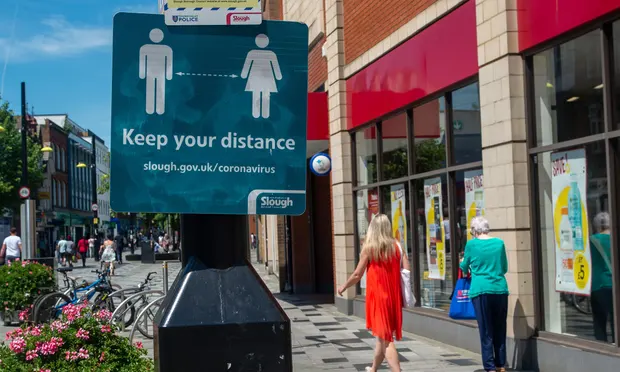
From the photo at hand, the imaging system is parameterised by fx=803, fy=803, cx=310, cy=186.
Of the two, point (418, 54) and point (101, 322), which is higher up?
point (418, 54)

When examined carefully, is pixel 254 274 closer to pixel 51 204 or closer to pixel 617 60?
pixel 617 60

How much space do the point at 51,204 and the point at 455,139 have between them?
63846 mm

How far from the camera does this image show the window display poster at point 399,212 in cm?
1225

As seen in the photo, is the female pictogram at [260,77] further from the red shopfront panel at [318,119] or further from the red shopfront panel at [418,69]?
the red shopfront panel at [318,119]

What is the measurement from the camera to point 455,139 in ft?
33.9

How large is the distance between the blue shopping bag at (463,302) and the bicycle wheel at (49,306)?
24.7ft

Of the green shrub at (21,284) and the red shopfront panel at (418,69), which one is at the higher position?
the red shopfront panel at (418,69)

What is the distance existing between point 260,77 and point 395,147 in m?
10.0

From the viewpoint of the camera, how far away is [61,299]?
13789 millimetres

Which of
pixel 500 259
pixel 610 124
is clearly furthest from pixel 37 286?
pixel 610 124

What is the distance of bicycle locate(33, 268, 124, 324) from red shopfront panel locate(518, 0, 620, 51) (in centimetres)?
834

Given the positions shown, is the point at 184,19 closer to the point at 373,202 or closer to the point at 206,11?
the point at 206,11

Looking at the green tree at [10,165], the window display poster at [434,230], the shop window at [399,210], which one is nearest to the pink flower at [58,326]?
the window display poster at [434,230]

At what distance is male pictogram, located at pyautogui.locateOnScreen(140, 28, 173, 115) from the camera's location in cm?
267
